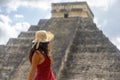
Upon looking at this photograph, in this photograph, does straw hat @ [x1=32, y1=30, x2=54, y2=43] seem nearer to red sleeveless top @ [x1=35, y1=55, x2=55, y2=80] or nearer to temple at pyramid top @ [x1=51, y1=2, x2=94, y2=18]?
red sleeveless top @ [x1=35, y1=55, x2=55, y2=80]

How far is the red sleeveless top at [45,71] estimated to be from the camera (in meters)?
4.32

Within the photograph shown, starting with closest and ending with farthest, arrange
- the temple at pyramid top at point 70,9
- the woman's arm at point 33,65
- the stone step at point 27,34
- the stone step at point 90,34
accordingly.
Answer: the woman's arm at point 33,65, the stone step at point 90,34, the stone step at point 27,34, the temple at pyramid top at point 70,9

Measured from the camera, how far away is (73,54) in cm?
3078

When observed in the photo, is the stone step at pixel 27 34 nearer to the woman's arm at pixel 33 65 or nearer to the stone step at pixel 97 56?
the stone step at pixel 97 56

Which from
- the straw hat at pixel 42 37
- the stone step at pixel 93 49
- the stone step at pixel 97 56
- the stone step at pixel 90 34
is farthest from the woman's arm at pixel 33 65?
the stone step at pixel 90 34

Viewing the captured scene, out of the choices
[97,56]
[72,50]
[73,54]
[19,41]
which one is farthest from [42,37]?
[19,41]

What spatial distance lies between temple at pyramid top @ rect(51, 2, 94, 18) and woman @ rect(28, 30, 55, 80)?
103ft

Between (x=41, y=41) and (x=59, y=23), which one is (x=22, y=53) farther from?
(x=41, y=41)

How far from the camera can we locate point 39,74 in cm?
436

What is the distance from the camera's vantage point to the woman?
431cm

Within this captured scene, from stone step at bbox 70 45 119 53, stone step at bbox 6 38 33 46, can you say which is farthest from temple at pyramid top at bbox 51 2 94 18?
stone step at bbox 70 45 119 53

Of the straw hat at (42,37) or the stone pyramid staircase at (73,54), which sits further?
the stone pyramid staircase at (73,54)

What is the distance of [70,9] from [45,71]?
31.6m

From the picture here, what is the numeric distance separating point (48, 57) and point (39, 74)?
204 mm
